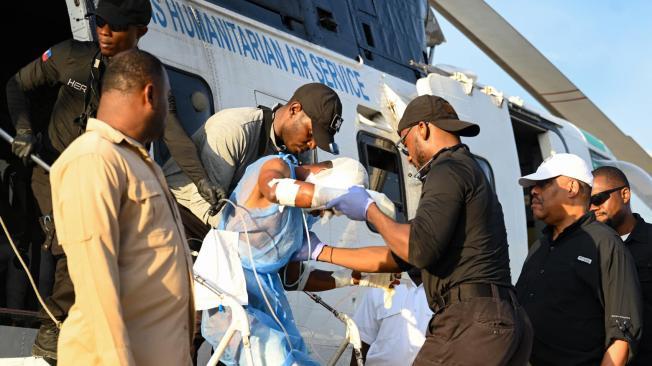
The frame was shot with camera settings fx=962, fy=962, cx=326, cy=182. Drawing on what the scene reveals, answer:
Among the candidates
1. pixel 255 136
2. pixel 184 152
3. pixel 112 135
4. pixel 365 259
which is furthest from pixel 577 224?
pixel 112 135

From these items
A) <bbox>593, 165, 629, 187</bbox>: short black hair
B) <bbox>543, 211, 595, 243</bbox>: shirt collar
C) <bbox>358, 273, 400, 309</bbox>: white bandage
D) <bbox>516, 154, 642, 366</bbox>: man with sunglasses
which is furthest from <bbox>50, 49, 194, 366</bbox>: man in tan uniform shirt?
<bbox>593, 165, 629, 187</bbox>: short black hair

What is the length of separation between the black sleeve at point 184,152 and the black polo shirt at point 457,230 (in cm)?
114

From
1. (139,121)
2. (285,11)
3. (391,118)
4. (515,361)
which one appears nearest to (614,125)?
(391,118)

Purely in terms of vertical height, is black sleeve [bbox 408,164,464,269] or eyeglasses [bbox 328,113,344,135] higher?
eyeglasses [bbox 328,113,344,135]

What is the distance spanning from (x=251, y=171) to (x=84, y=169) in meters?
1.56

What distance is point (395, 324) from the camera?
5.70 m

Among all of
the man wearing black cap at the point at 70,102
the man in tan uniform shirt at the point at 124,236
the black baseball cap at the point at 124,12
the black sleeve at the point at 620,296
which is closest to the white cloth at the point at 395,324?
the black sleeve at the point at 620,296

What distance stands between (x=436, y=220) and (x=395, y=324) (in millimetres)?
2022

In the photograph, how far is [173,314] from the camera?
2818 millimetres

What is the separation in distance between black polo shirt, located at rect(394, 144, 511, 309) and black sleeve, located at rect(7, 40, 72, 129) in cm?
186

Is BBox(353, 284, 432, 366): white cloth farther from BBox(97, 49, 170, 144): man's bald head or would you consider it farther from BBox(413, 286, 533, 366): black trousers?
BBox(97, 49, 170, 144): man's bald head

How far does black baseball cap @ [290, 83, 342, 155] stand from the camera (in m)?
Answer: 4.38

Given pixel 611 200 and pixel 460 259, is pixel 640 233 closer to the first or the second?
pixel 611 200

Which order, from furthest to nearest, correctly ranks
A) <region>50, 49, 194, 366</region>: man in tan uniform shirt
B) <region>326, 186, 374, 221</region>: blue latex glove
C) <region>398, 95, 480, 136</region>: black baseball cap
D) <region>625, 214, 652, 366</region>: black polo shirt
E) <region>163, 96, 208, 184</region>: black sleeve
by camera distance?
<region>625, 214, 652, 366</region>: black polo shirt → <region>163, 96, 208, 184</region>: black sleeve → <region>398, 95, 480, 136</region>: black baseball cap → <region>326, 186, 374, 221</region>: blue latex glove → <region>50, 49, 194, 366</region>: man in tan uniform shirt
